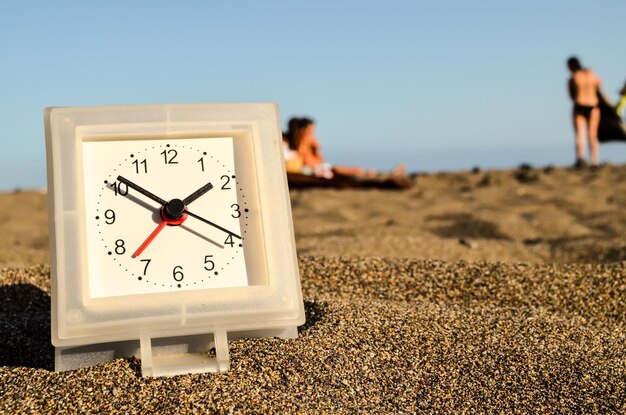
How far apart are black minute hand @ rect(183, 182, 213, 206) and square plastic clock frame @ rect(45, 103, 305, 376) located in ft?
0.31

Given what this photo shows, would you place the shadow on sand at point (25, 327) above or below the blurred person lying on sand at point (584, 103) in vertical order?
below

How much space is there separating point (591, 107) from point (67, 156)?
9106 millimetres

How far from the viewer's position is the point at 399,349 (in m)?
2.26

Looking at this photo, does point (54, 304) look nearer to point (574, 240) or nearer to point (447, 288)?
point (447, 288)

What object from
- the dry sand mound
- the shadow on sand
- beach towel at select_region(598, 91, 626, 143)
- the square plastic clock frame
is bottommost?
the dry sand mound

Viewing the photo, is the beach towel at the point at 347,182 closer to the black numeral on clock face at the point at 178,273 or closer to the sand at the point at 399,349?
the sand at the point at 399,349

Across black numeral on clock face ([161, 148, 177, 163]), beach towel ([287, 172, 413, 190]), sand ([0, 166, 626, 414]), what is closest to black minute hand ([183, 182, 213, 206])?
black numeral on clock face ([161, 148, 177, 163])

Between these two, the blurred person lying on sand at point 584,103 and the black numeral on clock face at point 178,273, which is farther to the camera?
the blurred person lying on sand at point 584,103

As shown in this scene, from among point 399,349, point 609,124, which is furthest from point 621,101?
point 399,349

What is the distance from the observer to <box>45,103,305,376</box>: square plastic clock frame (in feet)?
6.39

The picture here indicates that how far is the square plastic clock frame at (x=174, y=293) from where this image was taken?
1.95 metres

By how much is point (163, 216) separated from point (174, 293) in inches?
8.4

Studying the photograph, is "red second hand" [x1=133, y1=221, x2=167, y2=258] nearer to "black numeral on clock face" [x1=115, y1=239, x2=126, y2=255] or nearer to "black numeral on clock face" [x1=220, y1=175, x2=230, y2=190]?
"black numeral on clock face" [x1=115, y1=239, x2=126, y2=255]

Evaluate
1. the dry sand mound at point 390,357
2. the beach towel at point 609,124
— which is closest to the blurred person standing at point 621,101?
the beach towel at point 609,124
